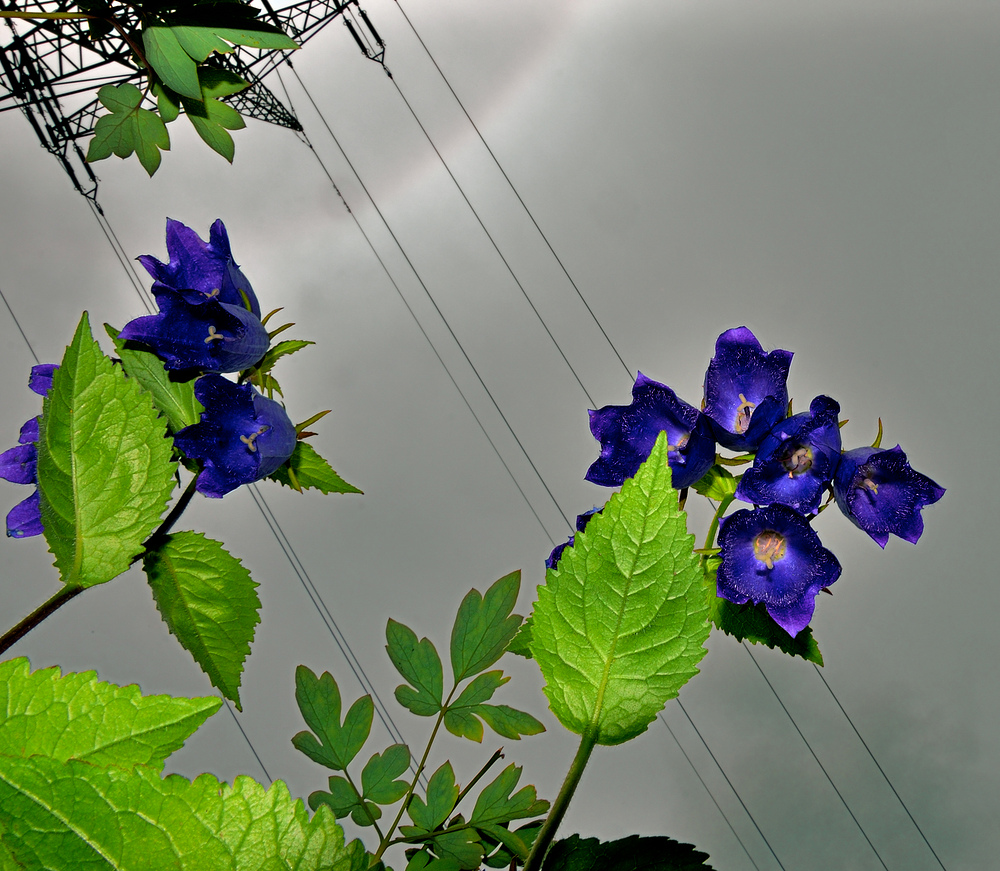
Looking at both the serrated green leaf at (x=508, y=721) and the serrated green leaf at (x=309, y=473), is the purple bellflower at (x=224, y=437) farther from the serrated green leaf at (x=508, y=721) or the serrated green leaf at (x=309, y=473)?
the serrated green leaf at (x=508, y=721)

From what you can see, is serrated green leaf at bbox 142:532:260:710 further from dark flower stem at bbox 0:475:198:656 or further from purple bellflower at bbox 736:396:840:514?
purple bellflower at bbox 736:396:840:514

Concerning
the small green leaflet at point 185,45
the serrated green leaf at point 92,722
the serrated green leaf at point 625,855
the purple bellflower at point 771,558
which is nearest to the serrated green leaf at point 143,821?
the serrated green leaf at point 92,722

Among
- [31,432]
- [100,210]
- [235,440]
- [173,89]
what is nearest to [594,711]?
[235,440]

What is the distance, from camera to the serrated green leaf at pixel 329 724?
2.04 ft

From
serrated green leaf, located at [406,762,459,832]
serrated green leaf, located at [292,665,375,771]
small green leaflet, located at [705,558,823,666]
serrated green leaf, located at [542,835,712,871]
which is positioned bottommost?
serrated green leaf, located at [542,835,712,871]

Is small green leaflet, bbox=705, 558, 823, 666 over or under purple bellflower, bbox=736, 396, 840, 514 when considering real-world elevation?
under

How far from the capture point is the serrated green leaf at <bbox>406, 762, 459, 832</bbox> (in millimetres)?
561

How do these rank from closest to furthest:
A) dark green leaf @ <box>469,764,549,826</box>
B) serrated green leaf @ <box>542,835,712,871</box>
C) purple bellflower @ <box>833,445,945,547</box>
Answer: serrated green leaf @ <box>542,835,712,871</box> < purple bellflower @ <box>833,445,945,547</box> < dark green leaf @ <box>469,764,549,826</box>

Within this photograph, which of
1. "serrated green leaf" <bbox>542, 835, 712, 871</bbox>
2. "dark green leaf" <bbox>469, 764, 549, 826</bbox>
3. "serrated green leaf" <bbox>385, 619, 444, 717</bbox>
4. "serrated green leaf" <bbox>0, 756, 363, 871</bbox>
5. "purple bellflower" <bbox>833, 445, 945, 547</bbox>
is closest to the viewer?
"serrated green leaf" <bbox>0, 756, 363, 871</bbox>

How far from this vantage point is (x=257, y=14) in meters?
0.58

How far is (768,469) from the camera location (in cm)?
38

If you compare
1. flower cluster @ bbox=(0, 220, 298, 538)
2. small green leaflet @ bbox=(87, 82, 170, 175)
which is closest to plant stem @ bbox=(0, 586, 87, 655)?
flower cluster @ bbox=(0, 220, 298, 538)

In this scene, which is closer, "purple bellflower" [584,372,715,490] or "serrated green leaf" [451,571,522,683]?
"purple bellflower" [584,372,715,490]

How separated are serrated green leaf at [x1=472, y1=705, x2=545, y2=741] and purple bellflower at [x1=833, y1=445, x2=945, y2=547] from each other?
12.0 inches
